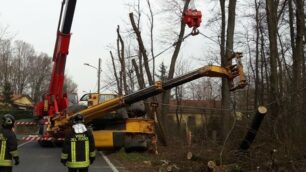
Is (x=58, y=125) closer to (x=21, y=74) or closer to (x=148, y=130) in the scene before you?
(x=148, y=130)

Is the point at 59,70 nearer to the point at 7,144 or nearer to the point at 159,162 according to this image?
the point at 159,162

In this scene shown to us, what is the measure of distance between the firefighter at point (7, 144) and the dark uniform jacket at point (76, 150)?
103cm

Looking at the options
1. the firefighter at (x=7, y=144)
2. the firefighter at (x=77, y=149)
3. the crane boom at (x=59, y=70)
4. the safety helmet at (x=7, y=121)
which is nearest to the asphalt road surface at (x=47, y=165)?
the crane boom at (x=59, y=70)

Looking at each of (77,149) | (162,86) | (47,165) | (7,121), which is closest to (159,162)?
(162,86)

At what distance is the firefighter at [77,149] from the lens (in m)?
9.52

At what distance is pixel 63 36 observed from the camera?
21891 mm

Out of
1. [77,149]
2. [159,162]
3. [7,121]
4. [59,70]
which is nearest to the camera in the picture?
[77,149]

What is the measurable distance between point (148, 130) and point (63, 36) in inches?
213

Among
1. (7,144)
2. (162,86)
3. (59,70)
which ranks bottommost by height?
(7,144)

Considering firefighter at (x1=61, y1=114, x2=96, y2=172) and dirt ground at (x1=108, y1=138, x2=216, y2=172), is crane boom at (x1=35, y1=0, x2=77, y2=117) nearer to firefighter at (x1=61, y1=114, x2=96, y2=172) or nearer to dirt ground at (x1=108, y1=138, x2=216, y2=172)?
dirt ground at (x1=108, y1=138, x2=216, y2=172)

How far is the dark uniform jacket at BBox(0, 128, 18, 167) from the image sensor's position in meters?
9.70

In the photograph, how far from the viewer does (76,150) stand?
375 inches

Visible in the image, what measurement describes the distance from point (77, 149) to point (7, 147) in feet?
4.54

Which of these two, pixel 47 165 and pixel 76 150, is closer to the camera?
pixel 76 150
